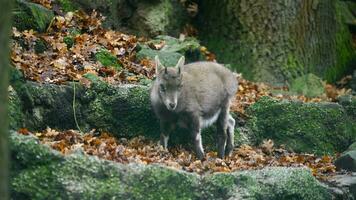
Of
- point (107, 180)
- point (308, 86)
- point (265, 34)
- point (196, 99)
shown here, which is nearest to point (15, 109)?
point (107, 180)

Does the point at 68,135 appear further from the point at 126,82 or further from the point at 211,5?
the point at 211,5

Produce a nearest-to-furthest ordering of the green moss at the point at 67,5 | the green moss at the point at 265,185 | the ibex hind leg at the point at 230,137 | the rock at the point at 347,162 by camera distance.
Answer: the green moss at the point at 265,185 → the rock at the point at 347,162 → the ibex hind leg at the point at 230,137 → the green moss at the point at 67,5

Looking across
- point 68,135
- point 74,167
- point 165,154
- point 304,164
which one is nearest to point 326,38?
point 304,164

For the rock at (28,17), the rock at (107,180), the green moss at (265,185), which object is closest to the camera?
the rock at (107,180)

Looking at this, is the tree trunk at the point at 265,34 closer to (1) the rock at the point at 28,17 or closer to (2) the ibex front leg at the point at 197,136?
(1) the rock at the point at 28,17

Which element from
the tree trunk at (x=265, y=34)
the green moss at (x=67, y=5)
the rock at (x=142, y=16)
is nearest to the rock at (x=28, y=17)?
the green moss at (x=67, y=5)

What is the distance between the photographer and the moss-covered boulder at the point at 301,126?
46.4 ft

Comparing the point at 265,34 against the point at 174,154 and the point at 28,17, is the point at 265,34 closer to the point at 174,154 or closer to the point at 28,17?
the point at 28,17

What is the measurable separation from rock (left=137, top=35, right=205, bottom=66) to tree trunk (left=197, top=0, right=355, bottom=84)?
1.59 m

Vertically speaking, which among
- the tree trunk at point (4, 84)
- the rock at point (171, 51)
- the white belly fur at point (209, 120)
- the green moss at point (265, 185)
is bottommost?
the green moss at point (265, 185)

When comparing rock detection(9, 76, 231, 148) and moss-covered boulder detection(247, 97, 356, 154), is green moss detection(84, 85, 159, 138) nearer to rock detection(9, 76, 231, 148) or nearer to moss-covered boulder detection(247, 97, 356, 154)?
rock detection(9, 76, 231, 148)

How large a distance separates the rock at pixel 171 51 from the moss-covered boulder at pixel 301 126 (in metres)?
1.73

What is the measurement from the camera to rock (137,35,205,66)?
14980 mm

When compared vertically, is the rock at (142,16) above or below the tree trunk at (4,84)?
below
